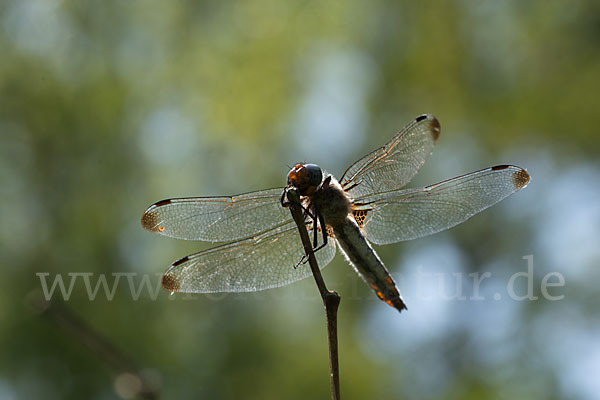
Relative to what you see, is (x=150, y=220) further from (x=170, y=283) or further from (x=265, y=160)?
(x=265, y=160)

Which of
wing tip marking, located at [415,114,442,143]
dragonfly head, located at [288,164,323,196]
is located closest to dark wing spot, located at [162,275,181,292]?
dragonfly head, located at [288,164,323,196]

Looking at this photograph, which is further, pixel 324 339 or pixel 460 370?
pixel 460 370

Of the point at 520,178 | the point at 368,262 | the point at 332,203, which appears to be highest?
the point at 332,203

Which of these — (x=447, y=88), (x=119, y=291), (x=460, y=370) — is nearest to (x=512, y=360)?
(x=460, y=370)

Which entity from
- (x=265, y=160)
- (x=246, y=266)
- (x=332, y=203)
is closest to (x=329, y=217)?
(x=332, y=203)

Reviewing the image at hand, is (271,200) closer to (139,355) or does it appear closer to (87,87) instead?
(139,355)

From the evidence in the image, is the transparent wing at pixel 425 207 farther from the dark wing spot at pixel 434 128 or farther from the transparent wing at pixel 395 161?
the dark wing spot at pixel 434 128
